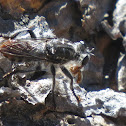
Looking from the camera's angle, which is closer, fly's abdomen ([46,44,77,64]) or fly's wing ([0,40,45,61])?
fly's wing ([0,40,45,61])

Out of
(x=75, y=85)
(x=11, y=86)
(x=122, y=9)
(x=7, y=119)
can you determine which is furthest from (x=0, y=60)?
(x=122, y=9)

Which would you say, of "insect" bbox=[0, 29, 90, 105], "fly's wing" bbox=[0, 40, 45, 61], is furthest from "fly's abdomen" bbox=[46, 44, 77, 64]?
"fly's wing" bbox=[0, 40, 45, 61]

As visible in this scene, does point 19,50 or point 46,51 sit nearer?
point 19,50

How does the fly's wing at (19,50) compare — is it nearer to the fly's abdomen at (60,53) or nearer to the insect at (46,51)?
the insect at (46,51)

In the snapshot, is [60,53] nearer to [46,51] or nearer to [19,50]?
[46,51]

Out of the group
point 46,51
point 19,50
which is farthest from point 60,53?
point 19,50

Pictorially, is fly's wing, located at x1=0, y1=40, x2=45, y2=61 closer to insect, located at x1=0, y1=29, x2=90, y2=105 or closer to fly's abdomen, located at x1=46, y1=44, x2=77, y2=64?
insect, located at x1=0, y1=29, x2=90, y2=105
